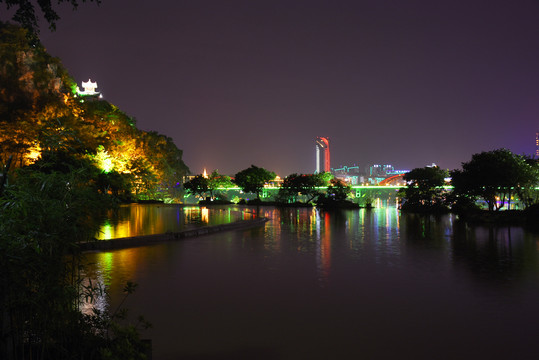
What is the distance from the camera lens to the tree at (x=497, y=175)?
31.5m

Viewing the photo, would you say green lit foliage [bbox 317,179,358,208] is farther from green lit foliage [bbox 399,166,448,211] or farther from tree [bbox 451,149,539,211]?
tree [bbox 451,149,539,211]

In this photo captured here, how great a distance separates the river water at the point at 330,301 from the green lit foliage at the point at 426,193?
104 ft

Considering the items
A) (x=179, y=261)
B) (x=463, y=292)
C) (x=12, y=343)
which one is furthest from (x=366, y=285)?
(x=12, y=343)

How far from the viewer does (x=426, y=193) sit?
47.8 m

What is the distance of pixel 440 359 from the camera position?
530cm

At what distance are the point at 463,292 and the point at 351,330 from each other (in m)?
3.60

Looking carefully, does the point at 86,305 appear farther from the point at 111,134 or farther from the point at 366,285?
the point at 111,134

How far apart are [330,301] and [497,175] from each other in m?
28.2

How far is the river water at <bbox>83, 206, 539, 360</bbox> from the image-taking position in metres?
5.69

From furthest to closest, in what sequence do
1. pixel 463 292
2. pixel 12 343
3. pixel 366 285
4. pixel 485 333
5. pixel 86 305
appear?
1. pixel 366 285
2. pixel 463 292
3. pixel 86 305
4. pixel 485 333
5. pixel 12 343

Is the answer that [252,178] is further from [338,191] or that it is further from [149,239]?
[149,239]

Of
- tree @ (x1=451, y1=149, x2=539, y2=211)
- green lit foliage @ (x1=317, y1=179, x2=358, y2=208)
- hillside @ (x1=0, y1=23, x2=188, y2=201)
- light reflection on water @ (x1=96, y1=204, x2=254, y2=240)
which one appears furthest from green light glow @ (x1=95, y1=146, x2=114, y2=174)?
tree @ (x1=451, y1=149, x2=539, y2=211)

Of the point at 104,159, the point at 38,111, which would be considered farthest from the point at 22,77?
the point at 104,159

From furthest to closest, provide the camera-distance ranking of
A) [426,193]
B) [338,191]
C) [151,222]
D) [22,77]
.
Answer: [338,191], [426,193], [22,77], [151,222]
